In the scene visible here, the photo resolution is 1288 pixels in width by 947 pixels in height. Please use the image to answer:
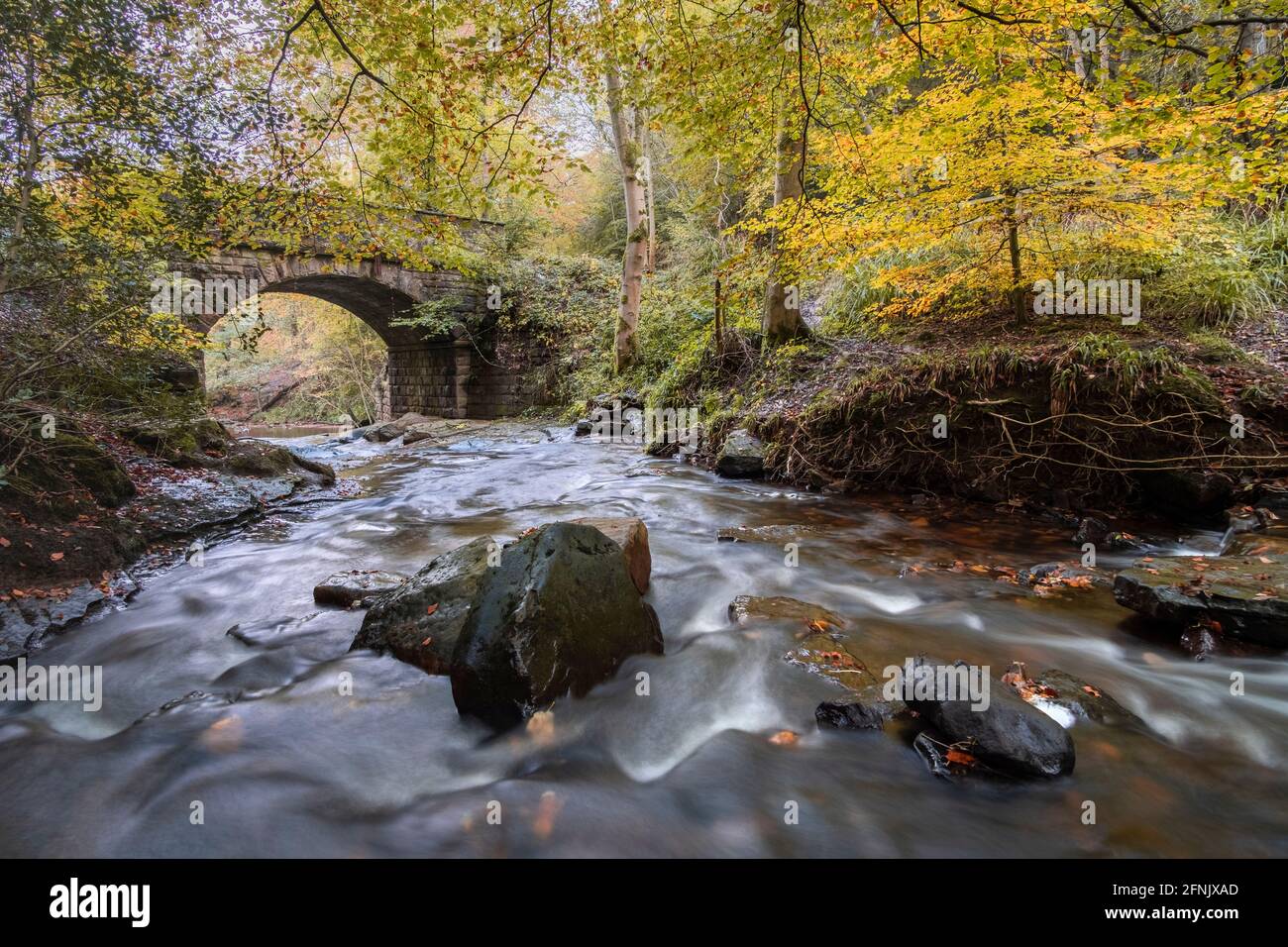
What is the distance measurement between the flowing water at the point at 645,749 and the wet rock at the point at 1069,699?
3.1 inches

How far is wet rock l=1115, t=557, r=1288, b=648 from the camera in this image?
9.48 feet

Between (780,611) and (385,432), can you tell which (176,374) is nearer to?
(780,611)

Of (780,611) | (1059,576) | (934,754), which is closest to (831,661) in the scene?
(780,611)

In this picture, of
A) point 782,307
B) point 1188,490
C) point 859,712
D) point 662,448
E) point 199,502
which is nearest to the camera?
point 859,712

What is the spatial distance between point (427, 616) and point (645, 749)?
4.60 feet

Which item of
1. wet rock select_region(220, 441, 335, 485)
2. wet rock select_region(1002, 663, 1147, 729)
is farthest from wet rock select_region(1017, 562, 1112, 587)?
wet rock select_region(220, 441, 335, 485)

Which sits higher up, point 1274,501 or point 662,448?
point 662,448

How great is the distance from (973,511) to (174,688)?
6.05m

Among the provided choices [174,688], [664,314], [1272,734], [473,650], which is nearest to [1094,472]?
[1272,734]

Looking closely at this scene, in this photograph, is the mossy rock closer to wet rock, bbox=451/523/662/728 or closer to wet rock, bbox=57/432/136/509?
wet rock, bbox=57/432/136/509

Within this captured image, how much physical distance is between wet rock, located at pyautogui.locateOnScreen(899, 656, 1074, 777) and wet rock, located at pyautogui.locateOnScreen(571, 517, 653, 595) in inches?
74.6

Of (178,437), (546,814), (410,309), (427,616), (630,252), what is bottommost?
(546,814)

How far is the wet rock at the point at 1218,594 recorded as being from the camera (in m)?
2.89

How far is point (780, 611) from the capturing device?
3496 mm
